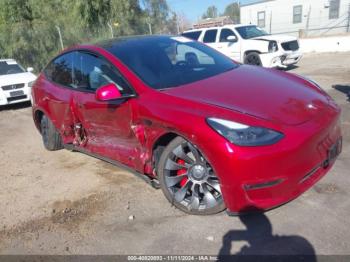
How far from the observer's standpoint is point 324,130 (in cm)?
327

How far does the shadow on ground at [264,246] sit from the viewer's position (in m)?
2.83

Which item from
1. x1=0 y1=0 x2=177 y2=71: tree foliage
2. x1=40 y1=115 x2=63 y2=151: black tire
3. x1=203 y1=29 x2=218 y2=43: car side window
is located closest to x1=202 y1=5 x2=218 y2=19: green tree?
x1=0 y1=0 x2=177 y2=71: tree foliage

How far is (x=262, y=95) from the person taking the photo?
11.5 feet

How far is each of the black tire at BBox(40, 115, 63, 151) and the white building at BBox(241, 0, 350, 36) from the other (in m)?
26.1

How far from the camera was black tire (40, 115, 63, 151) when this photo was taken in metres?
5.68

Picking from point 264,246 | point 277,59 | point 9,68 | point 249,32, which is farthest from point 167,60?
point 249,32

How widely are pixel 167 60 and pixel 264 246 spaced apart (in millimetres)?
2267

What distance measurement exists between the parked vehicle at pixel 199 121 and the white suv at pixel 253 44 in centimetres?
789

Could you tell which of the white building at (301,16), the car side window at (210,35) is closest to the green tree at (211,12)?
the white building at (301,16)

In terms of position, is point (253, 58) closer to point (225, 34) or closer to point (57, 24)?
point (225, 34)

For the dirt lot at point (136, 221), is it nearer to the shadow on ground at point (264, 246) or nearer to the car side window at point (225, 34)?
the shadow on ground at point (264, 246)

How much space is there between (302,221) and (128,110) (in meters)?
1.95

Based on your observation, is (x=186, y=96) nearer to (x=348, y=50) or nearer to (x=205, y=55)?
(x=205, y=55)

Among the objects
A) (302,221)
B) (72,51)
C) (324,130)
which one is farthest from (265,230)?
(72,51)
